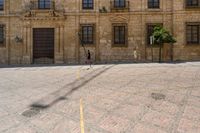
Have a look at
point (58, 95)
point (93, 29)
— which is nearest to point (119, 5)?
point (93, 29)

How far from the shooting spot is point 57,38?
27.9 m

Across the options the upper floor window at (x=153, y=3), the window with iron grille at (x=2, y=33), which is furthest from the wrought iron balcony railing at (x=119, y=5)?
the window with iron grille at (x=2, y=33)

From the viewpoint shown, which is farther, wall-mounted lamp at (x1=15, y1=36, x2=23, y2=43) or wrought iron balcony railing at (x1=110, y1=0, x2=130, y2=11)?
wall-mounted lamp at (x1=15, y1=36, x2=23, y2=43)

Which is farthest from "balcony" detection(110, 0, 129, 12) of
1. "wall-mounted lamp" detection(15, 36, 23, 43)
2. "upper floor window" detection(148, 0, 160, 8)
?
"wall-mounted lamp" detection(15, 36, 23, 43)

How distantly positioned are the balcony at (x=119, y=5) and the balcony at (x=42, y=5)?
6.12 meters

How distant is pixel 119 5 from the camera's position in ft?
91.4

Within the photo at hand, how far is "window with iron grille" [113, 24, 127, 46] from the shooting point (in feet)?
90.7

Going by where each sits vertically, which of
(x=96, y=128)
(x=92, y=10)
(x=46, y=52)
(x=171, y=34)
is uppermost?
(x=92, y=10)

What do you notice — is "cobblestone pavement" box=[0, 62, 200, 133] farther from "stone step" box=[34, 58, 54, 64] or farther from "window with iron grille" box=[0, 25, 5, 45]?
"window with iron grille" box=[0, 25, 5, 45]

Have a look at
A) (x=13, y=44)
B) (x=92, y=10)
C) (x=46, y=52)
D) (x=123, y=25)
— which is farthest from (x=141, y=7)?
(x=13, y=44)

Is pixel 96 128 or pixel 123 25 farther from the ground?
pixel 123 25

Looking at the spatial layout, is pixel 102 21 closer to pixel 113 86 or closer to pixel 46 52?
pixel 46 52

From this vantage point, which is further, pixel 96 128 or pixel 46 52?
pixel 46 52

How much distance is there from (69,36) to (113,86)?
1544cm
